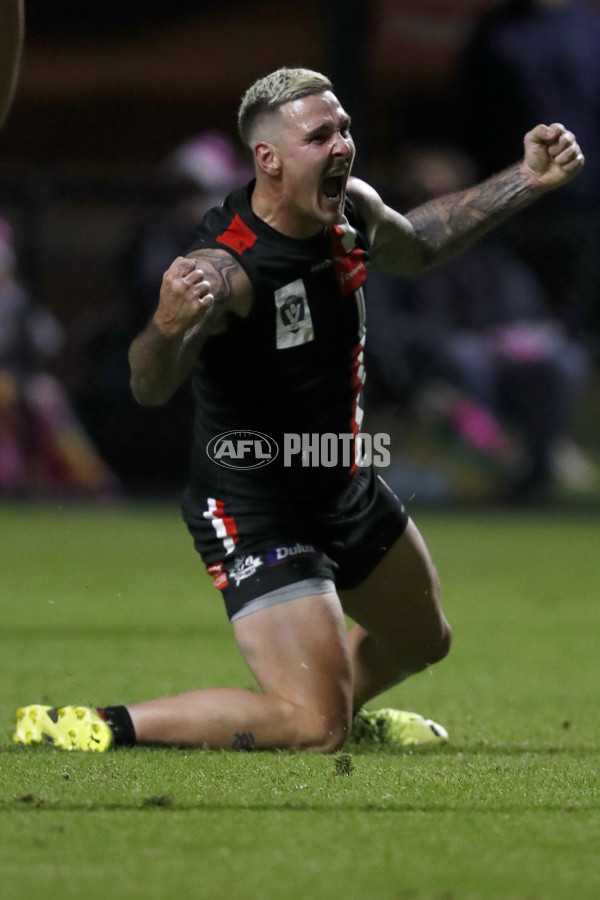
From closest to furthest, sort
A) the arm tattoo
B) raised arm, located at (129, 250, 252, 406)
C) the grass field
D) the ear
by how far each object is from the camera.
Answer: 1. the grass field
2. raised arm, located at (129, 250, 252, 406)
3. the ear
4. the arm tattoo

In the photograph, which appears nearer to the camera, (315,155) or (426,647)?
(315,155)

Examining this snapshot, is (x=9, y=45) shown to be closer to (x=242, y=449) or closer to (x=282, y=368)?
(x=282, y=368)

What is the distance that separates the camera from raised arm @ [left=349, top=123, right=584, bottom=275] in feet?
17.1

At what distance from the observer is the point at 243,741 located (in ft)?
15.4

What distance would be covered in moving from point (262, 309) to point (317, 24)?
36.2ft

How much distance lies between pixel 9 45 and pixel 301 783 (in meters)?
1.89

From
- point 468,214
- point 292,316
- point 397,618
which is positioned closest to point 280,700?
point 397,618

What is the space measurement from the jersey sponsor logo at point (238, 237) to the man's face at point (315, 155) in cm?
15

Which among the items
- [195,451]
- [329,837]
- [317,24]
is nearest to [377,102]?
[317,24]

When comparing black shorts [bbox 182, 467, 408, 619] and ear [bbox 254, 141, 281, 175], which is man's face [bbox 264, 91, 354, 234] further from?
black shorts [bbox 182, 467, 408, 619]

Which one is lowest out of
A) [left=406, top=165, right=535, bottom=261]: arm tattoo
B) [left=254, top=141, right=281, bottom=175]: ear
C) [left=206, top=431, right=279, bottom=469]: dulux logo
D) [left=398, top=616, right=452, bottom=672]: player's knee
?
[left=398, top=616, right=452, bottom=672]: player's knee

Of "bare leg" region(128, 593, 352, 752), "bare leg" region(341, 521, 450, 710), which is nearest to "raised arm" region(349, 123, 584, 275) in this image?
"bare leg" region(341, 521, 450, 710)

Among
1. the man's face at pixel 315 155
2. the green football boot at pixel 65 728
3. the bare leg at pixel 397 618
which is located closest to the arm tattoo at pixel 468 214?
the man's face at pixel 315 155

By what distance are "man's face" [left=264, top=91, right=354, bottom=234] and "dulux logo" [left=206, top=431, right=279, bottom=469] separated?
658mm
